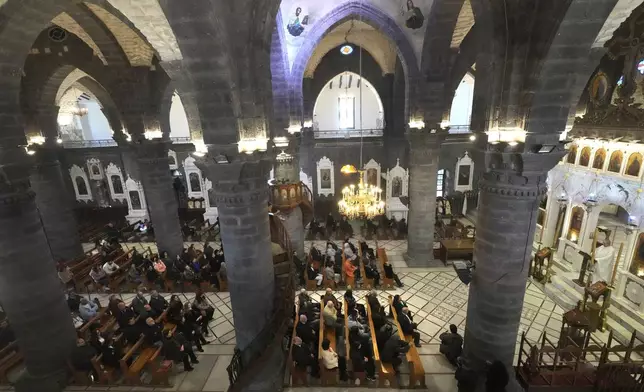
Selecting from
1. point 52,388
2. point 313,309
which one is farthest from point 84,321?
point 313,309

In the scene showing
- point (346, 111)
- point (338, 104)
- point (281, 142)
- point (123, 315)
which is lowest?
point (123, 315)

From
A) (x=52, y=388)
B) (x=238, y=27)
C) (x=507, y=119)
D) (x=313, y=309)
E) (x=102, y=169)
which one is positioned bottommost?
(x=52, y=388)

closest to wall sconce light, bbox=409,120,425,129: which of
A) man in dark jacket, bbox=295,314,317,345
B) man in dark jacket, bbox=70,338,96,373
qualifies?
man in dark jacket, bbox=295,314,317,345

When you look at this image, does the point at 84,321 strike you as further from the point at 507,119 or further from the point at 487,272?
the point at 507,119

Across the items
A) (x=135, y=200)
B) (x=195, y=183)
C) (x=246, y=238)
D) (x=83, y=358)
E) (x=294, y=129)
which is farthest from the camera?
(x=195, y=183)

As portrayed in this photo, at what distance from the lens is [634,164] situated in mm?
9016

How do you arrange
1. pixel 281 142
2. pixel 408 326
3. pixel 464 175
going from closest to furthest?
pixel 408 326, pixel 281 142, pixel 464 175

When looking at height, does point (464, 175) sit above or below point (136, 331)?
above

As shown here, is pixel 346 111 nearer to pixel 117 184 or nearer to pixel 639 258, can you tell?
pixel 117 184

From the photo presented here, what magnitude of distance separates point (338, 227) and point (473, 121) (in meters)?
10.6

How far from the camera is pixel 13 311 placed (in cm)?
668

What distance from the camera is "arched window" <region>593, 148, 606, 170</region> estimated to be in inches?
393

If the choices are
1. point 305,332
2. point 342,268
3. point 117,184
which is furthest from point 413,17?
point 117,184

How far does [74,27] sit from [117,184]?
1079cm
